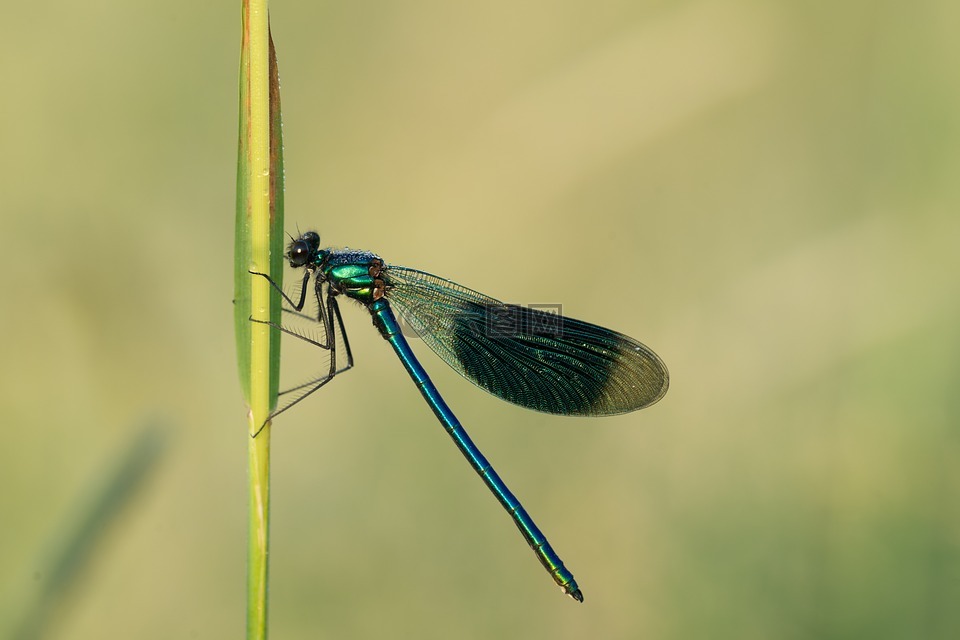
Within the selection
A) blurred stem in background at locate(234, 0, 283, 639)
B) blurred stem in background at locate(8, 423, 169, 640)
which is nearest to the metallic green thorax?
blurred stem in background at locate(8, 423, 169, 640)

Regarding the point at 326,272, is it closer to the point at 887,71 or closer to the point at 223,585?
the point at 223,585

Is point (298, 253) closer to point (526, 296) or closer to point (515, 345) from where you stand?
point (515, 345)

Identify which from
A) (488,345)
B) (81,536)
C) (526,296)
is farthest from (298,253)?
(526,296)

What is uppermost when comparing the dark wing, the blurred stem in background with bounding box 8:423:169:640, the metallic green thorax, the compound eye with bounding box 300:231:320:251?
the compound eye with bounding box 300:231:320:251

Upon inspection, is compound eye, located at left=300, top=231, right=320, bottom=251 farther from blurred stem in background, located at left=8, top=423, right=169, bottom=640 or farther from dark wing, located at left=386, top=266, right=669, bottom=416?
blurred stem in background, located at left=8, top=423, right=169, bottom=640

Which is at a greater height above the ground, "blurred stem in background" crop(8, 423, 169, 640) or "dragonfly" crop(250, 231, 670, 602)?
"dragonfly" crop(250, 231, 670, 602)

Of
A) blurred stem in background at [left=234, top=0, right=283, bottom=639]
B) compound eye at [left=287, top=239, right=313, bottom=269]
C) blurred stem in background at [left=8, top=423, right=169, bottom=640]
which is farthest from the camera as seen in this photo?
compound eye at [left=287, top=239, right=313, bottom=269]

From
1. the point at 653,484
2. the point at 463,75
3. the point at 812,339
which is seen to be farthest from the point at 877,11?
the point at 653,484
